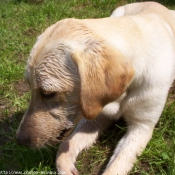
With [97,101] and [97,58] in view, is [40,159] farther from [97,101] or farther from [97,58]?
[97,58]

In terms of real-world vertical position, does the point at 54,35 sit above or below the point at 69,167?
above

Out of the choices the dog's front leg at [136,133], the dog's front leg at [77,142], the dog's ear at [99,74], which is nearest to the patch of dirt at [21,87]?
the dog's front leg at [77,142]

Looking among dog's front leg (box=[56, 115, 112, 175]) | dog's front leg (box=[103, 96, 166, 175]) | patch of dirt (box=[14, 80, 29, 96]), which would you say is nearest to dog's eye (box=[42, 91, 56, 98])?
dog's front leg (box=[56, 115, 112, 175])

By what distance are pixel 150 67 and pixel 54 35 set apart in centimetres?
79

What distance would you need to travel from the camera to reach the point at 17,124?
3.28m

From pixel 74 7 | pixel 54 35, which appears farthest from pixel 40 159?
pixel 74 7

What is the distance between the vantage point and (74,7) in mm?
6125

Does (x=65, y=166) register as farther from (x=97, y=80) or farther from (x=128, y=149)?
(x=97, y=80)

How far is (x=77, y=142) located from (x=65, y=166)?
1.07 feet

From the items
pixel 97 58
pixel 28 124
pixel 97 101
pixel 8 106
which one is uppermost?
pixel 97 58

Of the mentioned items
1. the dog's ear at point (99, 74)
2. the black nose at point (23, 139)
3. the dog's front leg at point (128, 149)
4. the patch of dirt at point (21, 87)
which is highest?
the dog's ear at point (99, 74)

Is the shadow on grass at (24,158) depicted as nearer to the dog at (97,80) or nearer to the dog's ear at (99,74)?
the dog at (97,80)

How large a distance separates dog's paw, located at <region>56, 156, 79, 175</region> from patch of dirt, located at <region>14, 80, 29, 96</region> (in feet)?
4.16

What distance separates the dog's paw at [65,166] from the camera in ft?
8.50
